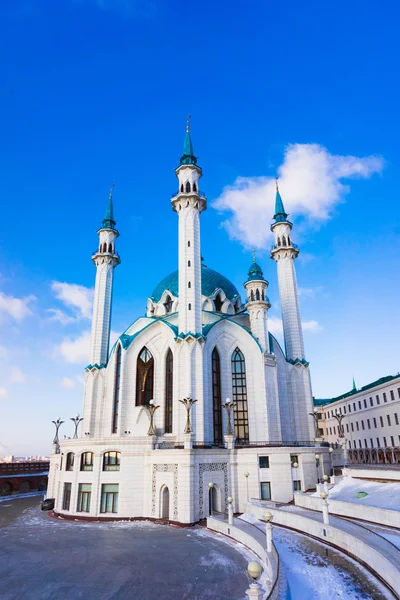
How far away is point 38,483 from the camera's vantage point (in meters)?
47.3

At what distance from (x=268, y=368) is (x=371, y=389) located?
2389 centimetres

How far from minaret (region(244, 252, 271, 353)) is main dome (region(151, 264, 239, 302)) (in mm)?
7078

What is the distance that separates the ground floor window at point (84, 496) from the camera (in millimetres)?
27562

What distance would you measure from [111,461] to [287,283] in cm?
Answer: 2575

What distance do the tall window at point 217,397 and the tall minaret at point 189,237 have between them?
3626mm

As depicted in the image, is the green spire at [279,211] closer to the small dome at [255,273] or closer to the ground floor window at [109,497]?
the small dome at [255,273]

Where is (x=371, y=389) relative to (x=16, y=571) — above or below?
above

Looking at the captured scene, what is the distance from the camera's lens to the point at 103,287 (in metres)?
43.5

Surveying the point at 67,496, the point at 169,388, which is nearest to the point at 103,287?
the point at 169,388

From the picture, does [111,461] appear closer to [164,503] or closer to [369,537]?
[164,503]

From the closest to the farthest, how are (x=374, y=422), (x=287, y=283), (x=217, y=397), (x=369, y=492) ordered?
(x=369, y=492)
(x=217, y=397)
(x=287, y=283)
(x=374, y=422)

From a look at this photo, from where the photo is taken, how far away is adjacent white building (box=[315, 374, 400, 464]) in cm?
4778

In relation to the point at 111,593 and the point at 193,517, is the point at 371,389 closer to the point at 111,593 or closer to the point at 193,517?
the point at 193,517

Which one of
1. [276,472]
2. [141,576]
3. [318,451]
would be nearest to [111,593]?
[141,576]
